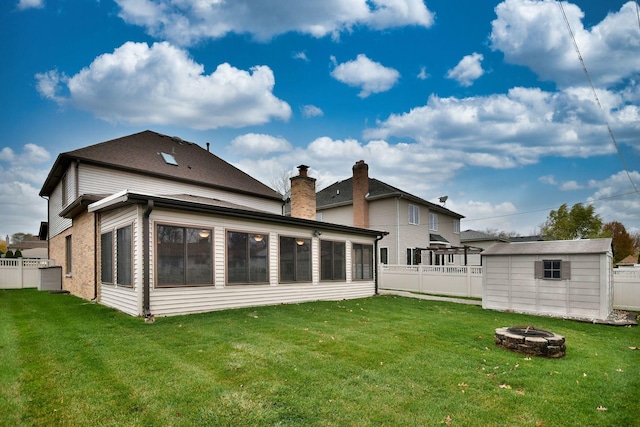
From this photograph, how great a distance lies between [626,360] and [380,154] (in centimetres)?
2129

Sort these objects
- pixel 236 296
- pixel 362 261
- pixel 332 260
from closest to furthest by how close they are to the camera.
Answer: pixel 236 296 < pixel 332 260 < pixel 362 261

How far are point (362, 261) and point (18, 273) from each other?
15.5 metres

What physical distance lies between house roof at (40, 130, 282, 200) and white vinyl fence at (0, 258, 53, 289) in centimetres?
365

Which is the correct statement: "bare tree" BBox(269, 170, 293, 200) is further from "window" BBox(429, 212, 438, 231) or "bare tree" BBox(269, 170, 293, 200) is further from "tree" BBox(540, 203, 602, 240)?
"tree" BBox(540, 203, 602, 240)

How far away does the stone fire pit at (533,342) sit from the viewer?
5.83 m

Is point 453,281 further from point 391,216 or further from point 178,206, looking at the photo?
point 178,206

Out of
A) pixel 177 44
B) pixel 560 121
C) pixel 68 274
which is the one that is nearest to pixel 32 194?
pixel 68 274

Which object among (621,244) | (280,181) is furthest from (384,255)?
(621,244)

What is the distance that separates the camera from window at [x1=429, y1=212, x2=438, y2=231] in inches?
992

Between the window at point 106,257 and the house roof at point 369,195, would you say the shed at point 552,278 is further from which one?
the window at point 106,257

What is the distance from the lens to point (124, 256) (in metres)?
8.76

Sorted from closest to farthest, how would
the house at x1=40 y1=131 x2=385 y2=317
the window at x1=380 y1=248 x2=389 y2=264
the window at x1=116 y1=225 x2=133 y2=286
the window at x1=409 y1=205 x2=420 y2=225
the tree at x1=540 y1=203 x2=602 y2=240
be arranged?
the house at x1=40 y1=131 x2=385 y2=317 → the window at x1=116 y1=225 x2=133 y2=286 → the window at x1=380 y1=248 x2=389 y2=264 → the window at x1=409 y1=205 x2=420 y2=225 → the tree at x1=540 y1=203 x2=602 y2=240

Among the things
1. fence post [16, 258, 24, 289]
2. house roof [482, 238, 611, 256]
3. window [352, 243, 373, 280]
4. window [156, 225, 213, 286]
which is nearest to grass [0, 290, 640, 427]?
window [156, 225, 213, 286]

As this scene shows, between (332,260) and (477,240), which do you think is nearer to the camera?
(332,260)
